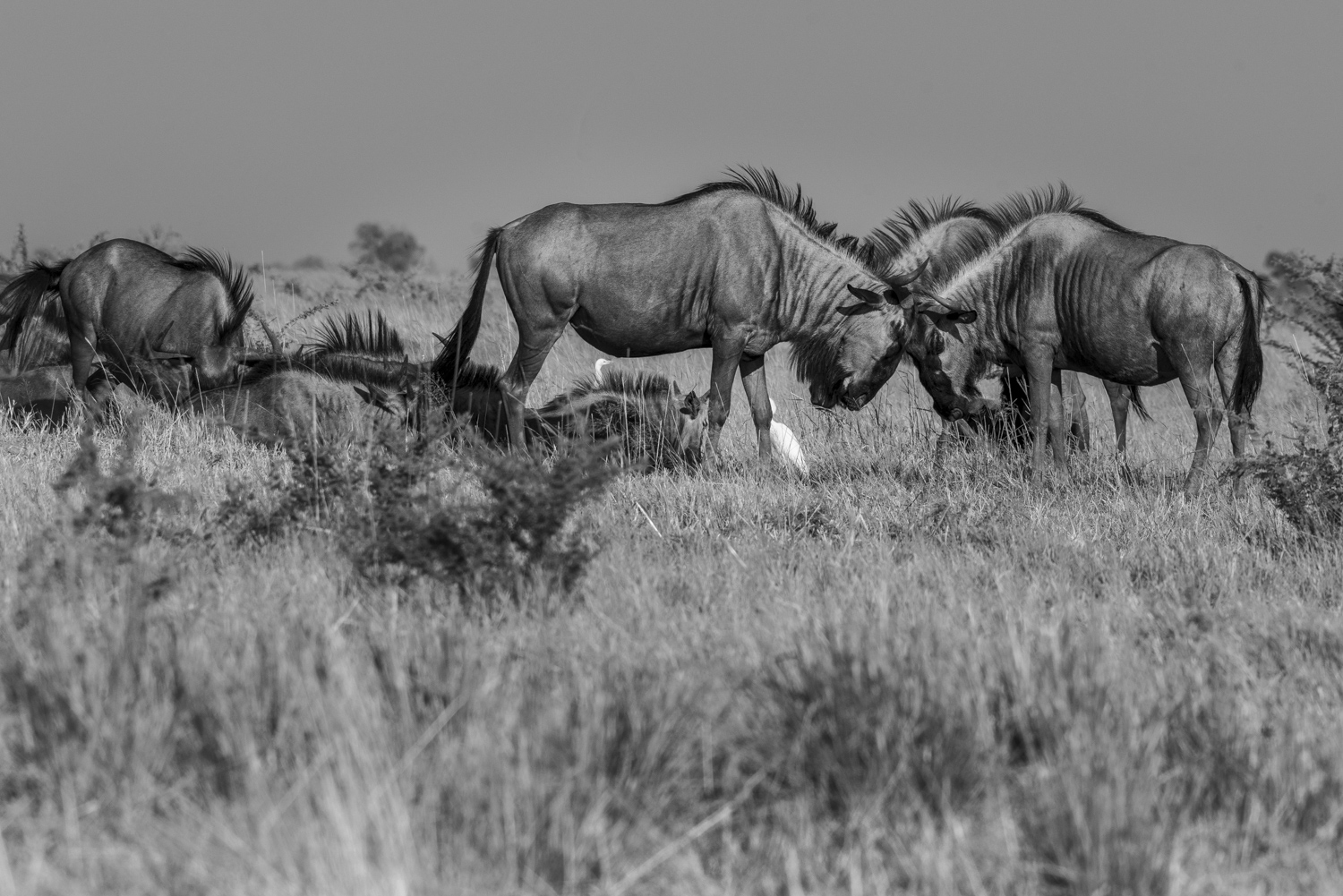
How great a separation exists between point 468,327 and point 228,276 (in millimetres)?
2405

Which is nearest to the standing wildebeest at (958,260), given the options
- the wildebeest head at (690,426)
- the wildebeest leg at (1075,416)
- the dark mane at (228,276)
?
the wildebeest leg at (1075,416)

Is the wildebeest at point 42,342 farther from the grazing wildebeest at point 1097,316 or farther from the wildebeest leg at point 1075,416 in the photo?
the wildebeest leg at point 1075,416

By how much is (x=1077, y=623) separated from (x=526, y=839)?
230cm

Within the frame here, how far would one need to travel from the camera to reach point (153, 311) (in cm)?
1020

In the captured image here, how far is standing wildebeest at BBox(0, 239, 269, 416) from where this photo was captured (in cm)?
1011

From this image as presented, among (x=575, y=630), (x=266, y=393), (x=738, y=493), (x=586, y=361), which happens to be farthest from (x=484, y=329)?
(x=575, y=630)

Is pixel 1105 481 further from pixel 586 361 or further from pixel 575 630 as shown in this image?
pixel 586 361

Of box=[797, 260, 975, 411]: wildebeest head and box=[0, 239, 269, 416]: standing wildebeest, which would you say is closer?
box=[797, 260, 975, 411]: wildebeest head

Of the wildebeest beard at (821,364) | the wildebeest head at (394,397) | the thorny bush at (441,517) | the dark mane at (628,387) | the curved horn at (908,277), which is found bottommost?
the thorny bush at (441,517)

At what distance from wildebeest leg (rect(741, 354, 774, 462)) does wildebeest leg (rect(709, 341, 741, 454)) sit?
7 cm

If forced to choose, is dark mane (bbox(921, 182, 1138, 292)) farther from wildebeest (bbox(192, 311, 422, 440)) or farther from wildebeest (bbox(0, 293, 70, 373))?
wildebeest (bbox(0, 293, 70, 373))

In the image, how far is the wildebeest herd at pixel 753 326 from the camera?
7.74m

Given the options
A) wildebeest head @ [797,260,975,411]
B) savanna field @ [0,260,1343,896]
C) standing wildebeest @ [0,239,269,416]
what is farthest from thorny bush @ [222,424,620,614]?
standing wildebeest @ [0,239,269,416]

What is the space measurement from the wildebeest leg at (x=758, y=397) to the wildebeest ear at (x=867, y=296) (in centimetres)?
77
